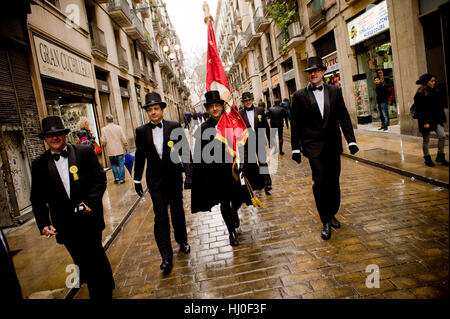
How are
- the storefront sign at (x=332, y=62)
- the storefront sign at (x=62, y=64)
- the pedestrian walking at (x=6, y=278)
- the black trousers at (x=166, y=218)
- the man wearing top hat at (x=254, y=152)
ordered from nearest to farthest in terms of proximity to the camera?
the pedestrian walking at (x=6, y=278) < the black trousers at (x=166, y=218) < the man wearing top hat at (x=254, y=152) < the storefront sign at (x=62, y=64) < the storefront sign at (x=332, y=62)

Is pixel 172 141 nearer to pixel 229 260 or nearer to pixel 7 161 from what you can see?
pixel 229 260

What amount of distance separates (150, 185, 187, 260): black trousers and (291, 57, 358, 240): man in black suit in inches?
69.1

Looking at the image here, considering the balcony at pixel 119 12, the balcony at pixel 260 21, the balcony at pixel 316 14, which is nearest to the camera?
the balcony at pixel 316 14

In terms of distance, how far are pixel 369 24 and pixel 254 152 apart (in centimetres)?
967

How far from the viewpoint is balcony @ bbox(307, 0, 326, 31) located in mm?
14062

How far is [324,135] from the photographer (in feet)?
12.1

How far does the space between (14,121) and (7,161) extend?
3.81ft

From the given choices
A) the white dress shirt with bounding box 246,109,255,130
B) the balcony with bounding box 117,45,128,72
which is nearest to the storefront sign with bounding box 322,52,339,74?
the white dress shirt with bounding box 246,109,255,130

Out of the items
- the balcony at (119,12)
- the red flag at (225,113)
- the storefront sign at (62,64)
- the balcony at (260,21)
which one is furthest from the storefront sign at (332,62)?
the red flag at (225,113)

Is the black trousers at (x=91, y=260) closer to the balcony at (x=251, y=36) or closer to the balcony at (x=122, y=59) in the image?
the balcony at (x=122, y=59)

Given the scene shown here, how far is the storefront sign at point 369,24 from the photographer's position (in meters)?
10.2

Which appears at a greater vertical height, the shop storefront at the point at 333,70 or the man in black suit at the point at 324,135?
the shop storefront at the point at 333,70

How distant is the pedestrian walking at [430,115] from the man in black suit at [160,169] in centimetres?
485
